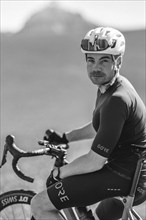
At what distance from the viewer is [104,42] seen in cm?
543

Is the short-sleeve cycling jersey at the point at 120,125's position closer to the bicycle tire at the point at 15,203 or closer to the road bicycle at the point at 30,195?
the road bicycle at the point at 30,195

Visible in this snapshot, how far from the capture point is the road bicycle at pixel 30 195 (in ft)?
17.9

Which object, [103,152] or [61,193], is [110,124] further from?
[61,193]

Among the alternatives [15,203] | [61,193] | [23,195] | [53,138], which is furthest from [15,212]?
[61,193]

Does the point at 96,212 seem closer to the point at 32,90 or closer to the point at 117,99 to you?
the point at 117,99

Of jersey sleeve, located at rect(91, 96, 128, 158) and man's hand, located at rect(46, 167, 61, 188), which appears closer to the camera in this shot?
jersey sleeve, located at rect(91, 96, 128, 158)

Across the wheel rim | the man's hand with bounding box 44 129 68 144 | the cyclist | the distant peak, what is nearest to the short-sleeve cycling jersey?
the cyclist

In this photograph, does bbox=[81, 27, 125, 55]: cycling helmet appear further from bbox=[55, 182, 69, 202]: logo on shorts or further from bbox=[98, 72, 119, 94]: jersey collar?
bbox=[55, 182, 69, 202]: logo on shorts

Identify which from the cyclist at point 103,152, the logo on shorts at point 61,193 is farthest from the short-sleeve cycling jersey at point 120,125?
the logo on shorts at point 61,193

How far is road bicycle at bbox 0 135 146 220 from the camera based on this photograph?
5457mm

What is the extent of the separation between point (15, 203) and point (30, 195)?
0.65ft

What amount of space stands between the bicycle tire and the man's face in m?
1.33

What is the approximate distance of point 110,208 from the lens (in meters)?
5.84

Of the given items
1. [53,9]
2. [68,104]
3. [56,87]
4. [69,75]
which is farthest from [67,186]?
[53,9]
